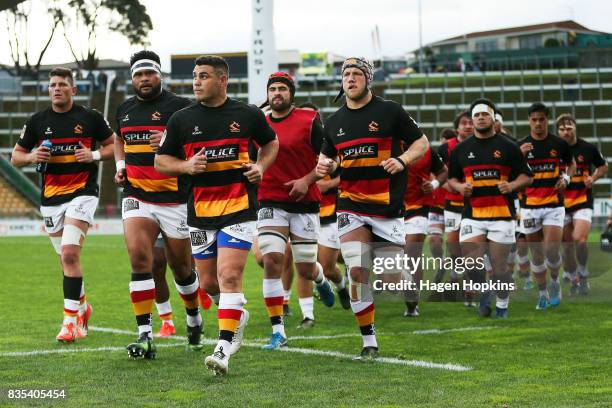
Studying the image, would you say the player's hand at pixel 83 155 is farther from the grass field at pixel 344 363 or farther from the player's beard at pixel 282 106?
the player's beard at pixel 282 106

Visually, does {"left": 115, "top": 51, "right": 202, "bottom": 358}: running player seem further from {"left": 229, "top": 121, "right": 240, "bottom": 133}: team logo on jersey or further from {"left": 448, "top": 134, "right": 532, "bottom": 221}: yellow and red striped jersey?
{"left": 448, "top": 134, "right": 532, "bottom": 221}: yellow and red striped jersey

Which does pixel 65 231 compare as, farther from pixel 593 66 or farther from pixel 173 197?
pixel 593 66

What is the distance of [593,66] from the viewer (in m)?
57.9

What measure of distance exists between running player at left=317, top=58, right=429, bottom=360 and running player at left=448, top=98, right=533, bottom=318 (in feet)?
10.5

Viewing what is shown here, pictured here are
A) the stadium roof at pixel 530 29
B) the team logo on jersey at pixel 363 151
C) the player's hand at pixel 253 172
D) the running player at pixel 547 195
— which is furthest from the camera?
the stadium roof at pixel 530 29

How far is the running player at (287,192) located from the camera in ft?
33.1

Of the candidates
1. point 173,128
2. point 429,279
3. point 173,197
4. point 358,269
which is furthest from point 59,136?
point 429,279

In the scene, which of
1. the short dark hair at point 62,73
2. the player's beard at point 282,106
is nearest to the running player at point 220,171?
the player's beard at point 282,106

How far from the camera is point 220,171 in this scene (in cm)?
815

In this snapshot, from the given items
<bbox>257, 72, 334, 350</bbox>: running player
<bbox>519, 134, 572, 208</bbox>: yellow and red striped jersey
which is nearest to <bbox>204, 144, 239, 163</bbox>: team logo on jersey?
<bbox>257, 72, 334, 350</bbox>: running player

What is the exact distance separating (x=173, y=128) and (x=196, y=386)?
2.03 metres

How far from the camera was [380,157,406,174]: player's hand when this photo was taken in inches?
336

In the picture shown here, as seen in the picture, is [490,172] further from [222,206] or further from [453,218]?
[222,206]

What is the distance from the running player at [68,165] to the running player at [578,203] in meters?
6.96
